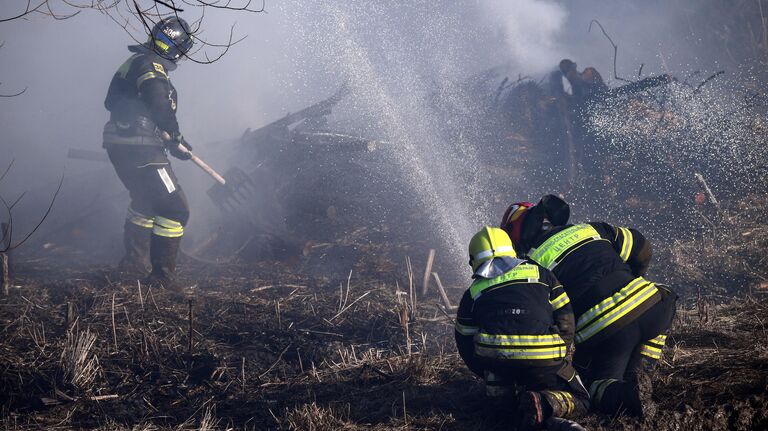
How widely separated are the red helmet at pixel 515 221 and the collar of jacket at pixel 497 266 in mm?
366

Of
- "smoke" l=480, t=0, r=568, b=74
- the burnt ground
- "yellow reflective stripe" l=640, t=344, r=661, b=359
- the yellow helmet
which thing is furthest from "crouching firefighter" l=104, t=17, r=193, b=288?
"smoke" l=480, t=0, r=568, b=74

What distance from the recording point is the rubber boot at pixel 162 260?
240 inches

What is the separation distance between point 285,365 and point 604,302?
2415mm

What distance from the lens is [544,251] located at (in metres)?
3.37

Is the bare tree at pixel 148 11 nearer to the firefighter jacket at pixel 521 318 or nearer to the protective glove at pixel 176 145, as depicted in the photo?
the protective glove at pixel 176 145

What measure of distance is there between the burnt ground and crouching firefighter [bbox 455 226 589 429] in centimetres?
24

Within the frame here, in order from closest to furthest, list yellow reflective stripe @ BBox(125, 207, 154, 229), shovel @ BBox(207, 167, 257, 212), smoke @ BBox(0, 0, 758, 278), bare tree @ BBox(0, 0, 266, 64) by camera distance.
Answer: bare tree @ BBox(0, 0, 266, 64) < yellow reflective stripe @ BBox(125, 207, 154, 229) < shovel @ BBox(207, 167, 257, 212) < smoke @ BBox(0, 0, 758, 278)

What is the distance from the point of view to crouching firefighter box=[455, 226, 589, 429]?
304 cm

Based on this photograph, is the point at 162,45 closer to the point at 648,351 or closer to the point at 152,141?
the point at 152,141

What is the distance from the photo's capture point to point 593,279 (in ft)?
10.6

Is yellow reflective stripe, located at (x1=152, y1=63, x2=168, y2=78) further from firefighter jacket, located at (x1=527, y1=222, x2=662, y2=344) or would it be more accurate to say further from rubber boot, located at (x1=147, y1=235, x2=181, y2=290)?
firefighter jacket, located at (x1=527, y1=222, x2=662, y2=344)

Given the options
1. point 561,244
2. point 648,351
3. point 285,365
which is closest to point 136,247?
point 285,365

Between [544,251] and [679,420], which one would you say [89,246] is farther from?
[679,420]

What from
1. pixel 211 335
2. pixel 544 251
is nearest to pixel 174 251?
pixel 211 335
